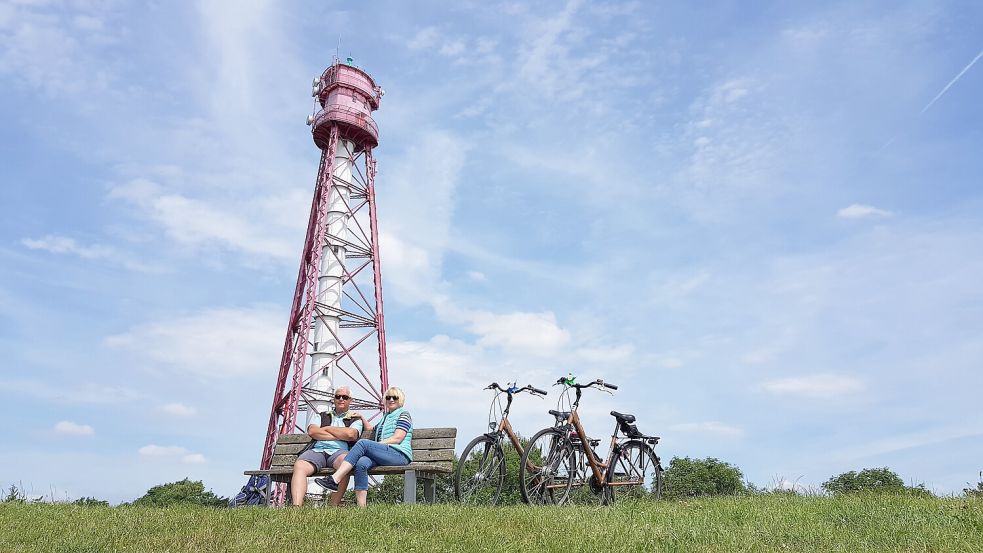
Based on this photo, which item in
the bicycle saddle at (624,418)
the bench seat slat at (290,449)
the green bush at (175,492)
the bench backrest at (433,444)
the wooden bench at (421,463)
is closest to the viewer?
the wooden bench at (421,463)

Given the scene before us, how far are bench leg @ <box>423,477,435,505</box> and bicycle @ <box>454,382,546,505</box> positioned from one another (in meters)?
0.41

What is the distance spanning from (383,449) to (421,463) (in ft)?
2.32

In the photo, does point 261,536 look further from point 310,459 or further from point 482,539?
point 310,459

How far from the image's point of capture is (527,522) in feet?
22.5

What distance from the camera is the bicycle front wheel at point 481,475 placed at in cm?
1001

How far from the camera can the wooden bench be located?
922 cm

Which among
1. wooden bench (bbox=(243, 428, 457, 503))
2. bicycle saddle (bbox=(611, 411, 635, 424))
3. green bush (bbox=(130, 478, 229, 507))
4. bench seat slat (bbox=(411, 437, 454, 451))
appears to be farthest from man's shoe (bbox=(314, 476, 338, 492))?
green bush (bbox=(130, 478, 229, 507))

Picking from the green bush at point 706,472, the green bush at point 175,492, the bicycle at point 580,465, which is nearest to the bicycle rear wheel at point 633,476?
the bicycle at point 580,465

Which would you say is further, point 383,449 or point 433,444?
point 433,444

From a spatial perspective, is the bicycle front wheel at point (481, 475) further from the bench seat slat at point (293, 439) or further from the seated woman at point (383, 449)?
the bench seat slat at point (293, 439)

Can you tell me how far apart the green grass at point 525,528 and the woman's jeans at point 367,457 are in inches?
48.0

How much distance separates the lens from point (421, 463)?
31.0 ft

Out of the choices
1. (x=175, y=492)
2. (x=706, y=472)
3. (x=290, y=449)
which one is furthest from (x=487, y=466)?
(x=175, y=492)

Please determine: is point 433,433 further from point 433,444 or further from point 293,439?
point 293,439
